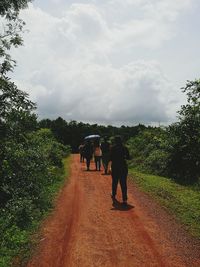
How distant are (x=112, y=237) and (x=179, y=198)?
20.5 ft

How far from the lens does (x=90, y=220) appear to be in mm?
11820

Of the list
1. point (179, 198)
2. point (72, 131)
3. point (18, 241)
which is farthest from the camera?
point (72, 131)

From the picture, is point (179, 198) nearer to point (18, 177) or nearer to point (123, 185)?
Answer: point (123, 185)

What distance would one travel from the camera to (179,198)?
1573 centimetres

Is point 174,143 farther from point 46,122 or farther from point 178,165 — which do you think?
point 46,122

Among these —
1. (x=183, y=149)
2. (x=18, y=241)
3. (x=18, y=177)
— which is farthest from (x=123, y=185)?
(x=183, y=149)

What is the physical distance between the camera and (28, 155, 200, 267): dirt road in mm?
8508

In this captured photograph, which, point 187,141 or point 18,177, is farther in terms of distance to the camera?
point 187,141

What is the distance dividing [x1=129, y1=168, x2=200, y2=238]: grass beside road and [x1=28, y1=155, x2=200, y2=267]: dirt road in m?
0.40

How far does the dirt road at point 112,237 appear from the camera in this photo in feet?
27.9

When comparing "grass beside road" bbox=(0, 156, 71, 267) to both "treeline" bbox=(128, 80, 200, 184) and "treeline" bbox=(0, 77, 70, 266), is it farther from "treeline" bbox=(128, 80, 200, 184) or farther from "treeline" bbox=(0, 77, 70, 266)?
"treeline" bbox=(128, 80, 200, 184)

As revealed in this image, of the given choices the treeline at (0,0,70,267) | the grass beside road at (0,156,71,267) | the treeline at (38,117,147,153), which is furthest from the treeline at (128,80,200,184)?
the treeline at (38,117,147,153)

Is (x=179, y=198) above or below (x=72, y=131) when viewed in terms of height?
below

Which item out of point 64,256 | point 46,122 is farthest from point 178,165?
point 46,122
